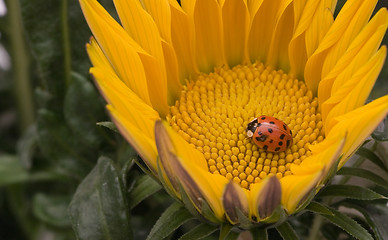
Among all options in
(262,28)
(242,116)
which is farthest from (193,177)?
(262,28)

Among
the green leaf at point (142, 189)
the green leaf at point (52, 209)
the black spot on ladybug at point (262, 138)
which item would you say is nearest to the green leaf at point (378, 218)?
the black spot on ladybug at point (262, 138)

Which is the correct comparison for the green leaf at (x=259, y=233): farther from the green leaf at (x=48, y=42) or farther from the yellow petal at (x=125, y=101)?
the green leaf at (x=48, y=42)

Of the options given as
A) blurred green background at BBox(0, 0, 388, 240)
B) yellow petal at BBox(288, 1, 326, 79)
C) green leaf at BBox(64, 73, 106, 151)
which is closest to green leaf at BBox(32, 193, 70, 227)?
blurred green background at BBox(0, 0, 388, 240)

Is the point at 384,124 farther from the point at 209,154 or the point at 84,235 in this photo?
the point at 84,235

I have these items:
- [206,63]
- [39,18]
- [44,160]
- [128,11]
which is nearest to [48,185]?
[44,160]

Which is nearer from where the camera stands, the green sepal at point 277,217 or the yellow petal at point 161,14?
the green sepal at point 277,217

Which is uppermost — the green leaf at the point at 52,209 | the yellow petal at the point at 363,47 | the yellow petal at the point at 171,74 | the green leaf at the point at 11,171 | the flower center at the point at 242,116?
the yellow petal at the point at 363,47
